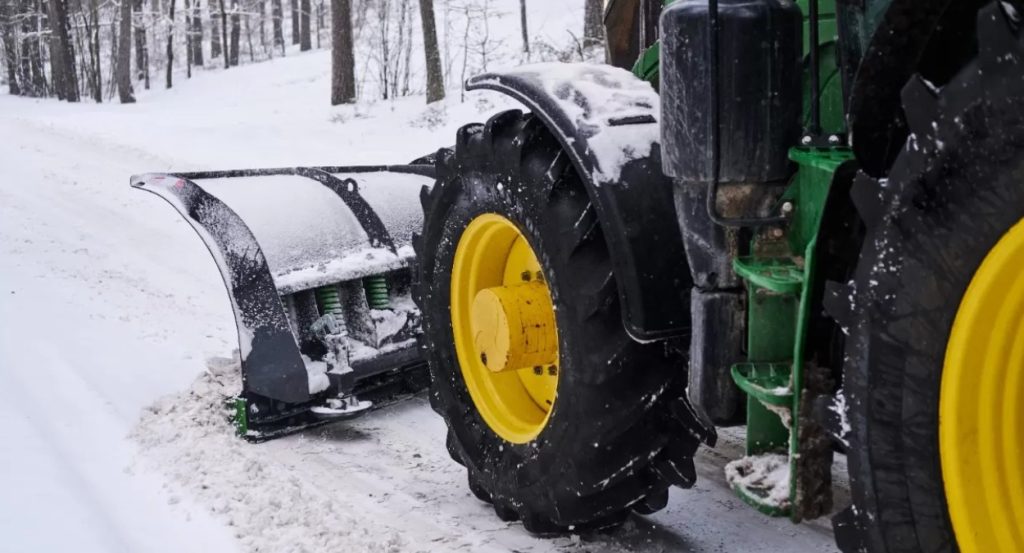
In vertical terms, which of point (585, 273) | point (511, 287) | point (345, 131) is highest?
point (585, 273)

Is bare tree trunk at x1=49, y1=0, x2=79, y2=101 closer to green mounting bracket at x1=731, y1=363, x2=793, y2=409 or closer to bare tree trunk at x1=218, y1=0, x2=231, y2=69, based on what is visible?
bare tree trunk at x1=218, y1=0, x2=231, y2=69

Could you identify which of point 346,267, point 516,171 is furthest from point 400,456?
point 516,171

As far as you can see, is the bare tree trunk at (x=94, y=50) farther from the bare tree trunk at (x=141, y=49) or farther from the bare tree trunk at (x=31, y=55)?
the bare tree trunk at (x=31, y=55)

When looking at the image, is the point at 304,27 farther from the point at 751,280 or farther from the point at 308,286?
the point at 751,280

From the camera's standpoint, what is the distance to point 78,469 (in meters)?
3.52

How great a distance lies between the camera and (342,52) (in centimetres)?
1714

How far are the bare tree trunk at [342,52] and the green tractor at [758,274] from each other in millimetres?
14358

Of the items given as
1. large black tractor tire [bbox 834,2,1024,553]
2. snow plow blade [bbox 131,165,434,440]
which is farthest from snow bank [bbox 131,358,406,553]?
large black tractor tire [bbox 834,2,1024,553]

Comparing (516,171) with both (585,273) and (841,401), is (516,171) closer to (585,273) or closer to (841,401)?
(585,273)

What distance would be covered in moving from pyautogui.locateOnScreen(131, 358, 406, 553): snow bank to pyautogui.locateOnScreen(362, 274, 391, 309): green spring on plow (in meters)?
0.72

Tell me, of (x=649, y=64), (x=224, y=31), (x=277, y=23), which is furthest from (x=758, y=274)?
(x=277, y=23)

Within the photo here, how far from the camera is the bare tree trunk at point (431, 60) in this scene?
15860 mm

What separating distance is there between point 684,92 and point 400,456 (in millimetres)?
2202

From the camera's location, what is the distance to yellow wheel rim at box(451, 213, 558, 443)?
2.79 metres
